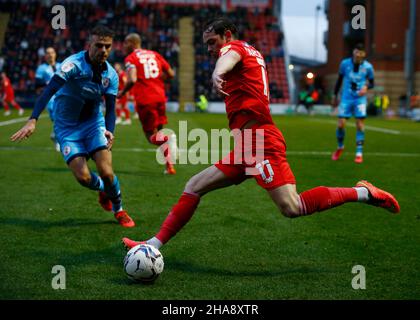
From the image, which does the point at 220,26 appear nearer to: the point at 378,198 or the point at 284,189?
the point at 284,189

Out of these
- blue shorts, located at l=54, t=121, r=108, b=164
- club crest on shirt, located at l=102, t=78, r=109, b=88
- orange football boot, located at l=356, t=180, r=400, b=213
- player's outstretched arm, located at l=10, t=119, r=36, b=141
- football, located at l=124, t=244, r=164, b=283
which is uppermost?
club crest on shirt, located at l=102, t=78, r=109, b=88

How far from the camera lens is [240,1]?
178ft

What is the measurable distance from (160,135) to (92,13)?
42953 mm

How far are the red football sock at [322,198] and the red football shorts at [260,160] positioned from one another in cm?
20

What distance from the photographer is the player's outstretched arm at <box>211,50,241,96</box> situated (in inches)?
172

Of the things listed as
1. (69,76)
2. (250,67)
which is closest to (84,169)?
(69,76)

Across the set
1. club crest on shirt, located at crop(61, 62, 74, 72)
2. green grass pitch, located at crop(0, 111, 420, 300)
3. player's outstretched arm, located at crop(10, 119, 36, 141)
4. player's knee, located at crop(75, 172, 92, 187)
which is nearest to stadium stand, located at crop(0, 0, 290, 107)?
green grass pitch, located at crop(0, 111, 420, 300)

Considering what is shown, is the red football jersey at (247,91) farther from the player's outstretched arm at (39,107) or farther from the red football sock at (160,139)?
the red football sock at (160,139)

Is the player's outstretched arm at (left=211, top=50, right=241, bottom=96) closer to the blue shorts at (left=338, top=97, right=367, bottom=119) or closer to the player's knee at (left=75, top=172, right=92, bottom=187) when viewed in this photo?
the player's knee at (left=75, top=172, right=92, bottom=187)

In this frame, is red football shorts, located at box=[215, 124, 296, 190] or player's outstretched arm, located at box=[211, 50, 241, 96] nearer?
player's outstretched arm, located at box=[211, 50, 241, 96]

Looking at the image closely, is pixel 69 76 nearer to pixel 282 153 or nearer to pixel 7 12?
pixel 282 153

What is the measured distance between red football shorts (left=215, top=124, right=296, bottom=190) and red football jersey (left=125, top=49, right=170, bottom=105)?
609cm

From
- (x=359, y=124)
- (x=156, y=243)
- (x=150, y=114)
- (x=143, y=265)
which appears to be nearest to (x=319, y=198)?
(x=156, y=243)

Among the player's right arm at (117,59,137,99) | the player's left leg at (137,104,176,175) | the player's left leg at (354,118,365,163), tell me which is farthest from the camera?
the player's left leg at (354,118,365,163)
